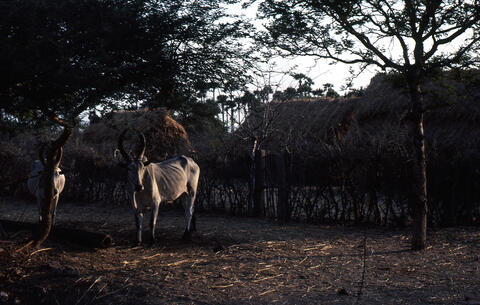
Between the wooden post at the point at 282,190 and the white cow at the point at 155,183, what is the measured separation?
2.00 m

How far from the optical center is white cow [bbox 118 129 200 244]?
7031 mm

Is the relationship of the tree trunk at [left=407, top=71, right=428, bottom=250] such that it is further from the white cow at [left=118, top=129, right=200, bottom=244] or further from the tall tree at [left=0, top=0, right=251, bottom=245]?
the white cow at [left=118, top=129, right=200, bottom=244]

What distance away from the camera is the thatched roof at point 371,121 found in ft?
33.2

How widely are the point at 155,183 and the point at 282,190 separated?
3.33m

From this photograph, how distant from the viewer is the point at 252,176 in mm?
10469

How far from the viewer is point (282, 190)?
997cm

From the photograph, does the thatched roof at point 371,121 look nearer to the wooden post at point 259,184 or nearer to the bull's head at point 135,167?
the wooden post at point 259,184

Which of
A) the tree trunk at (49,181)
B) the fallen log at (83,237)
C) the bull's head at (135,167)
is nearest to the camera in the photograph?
the tree trunk at (49,181)

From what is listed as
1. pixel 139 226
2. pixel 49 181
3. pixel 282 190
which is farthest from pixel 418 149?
pixel 49 181

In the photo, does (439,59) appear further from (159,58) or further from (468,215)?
(159,58)

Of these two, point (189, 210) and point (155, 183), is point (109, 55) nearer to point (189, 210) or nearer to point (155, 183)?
point (155, 183)

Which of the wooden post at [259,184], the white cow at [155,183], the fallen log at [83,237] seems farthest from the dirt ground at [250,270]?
the wooden post at [259,184]

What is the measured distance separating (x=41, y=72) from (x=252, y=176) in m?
6.49

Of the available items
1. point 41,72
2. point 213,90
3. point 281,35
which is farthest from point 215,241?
point 41,72
